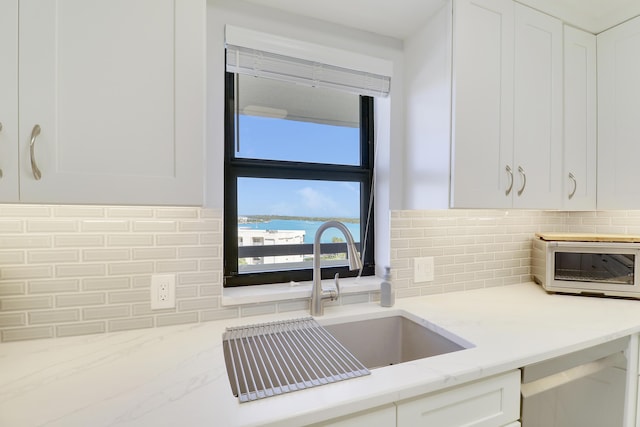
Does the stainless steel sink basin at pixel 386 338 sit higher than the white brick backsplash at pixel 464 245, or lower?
lower

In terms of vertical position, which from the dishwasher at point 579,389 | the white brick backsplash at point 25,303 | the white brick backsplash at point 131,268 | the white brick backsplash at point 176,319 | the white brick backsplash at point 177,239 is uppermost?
the white brick backsplash at point 177,239

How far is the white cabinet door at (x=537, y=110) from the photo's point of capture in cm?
131

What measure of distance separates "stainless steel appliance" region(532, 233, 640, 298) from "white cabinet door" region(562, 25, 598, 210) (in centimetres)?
19

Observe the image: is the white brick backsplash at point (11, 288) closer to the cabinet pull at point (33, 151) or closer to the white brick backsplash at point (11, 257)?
the white brick backsplash at point (11, 257)

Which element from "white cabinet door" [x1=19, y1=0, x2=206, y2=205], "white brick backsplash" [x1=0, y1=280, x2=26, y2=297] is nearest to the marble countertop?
"white brick backsplash" [x1=0, y1=280, x2=26, y2=297]

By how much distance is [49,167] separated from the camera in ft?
2.51

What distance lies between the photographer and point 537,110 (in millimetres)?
1362

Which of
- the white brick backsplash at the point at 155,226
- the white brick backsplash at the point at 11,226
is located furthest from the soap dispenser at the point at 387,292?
the white brick backsplash at the point at 11,226

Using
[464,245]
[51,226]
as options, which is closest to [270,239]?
[51,226]

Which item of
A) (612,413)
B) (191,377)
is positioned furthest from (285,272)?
(612,413)

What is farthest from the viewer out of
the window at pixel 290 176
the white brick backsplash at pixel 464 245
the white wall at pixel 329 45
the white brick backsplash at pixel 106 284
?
the white brick backsplash at pixel 464 245

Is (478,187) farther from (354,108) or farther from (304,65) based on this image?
(304,65)

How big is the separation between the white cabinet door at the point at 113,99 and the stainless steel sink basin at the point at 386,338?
32.8 inches

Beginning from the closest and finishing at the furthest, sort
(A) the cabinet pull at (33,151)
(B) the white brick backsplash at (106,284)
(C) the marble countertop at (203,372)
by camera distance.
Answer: (C) the marble countertop at (203,372)
(A) the cabinet pull at (33,151)
(B) the white brick backsplash at (106,284)
